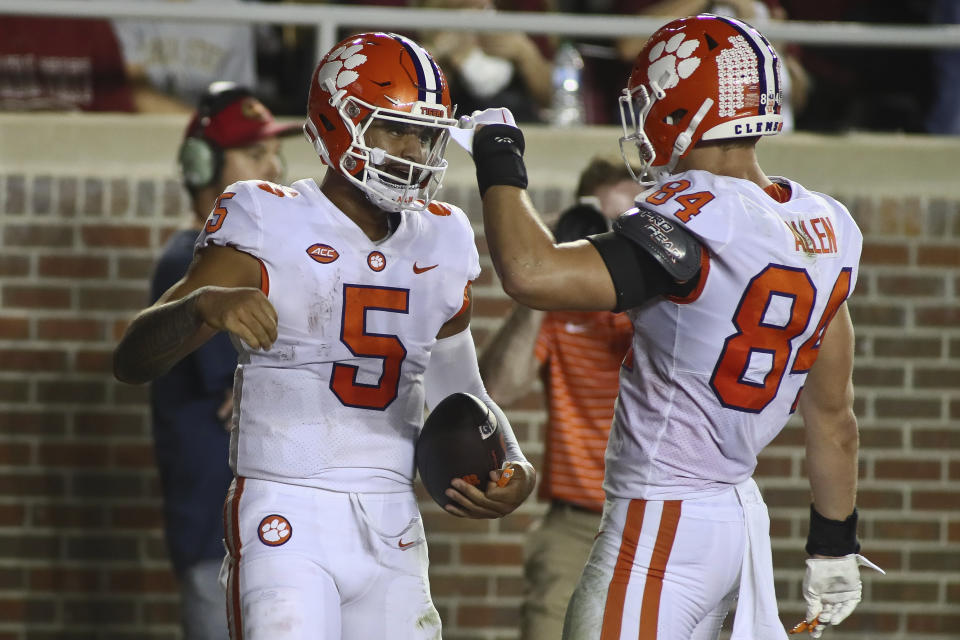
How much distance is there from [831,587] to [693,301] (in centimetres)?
90

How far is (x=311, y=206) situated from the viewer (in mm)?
2807

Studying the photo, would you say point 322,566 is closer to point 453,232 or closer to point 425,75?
point 453,232

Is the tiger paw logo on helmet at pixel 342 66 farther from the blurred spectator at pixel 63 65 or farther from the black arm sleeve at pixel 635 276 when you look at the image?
the blurred spectator at pixel 63 65

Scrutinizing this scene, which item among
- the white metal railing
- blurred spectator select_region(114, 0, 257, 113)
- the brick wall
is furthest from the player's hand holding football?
blurred spectator select_region(114, 0, 257, 113)

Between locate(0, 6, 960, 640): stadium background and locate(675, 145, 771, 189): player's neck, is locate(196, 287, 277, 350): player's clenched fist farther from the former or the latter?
locate(0, 6, 960, 640): stadium background

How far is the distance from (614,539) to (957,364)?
8.71ft

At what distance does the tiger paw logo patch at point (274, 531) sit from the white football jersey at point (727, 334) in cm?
73

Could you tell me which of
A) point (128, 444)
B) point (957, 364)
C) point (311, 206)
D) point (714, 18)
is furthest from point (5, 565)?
point (957, 364)

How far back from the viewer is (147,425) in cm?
483

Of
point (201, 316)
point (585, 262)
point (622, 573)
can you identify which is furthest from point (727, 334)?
point (201, 316)

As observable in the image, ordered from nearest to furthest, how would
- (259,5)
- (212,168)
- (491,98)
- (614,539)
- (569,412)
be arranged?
(614,539) < (569,412) < (212,168) < (259,5) < (491,98)

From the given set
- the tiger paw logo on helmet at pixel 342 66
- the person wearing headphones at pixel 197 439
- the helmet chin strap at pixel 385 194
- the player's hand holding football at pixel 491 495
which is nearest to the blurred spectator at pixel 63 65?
the person wearing headphones at pixel 197 439

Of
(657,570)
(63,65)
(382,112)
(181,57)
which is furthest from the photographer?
(181,57)

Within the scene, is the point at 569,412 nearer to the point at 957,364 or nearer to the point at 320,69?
the point at 320,69
